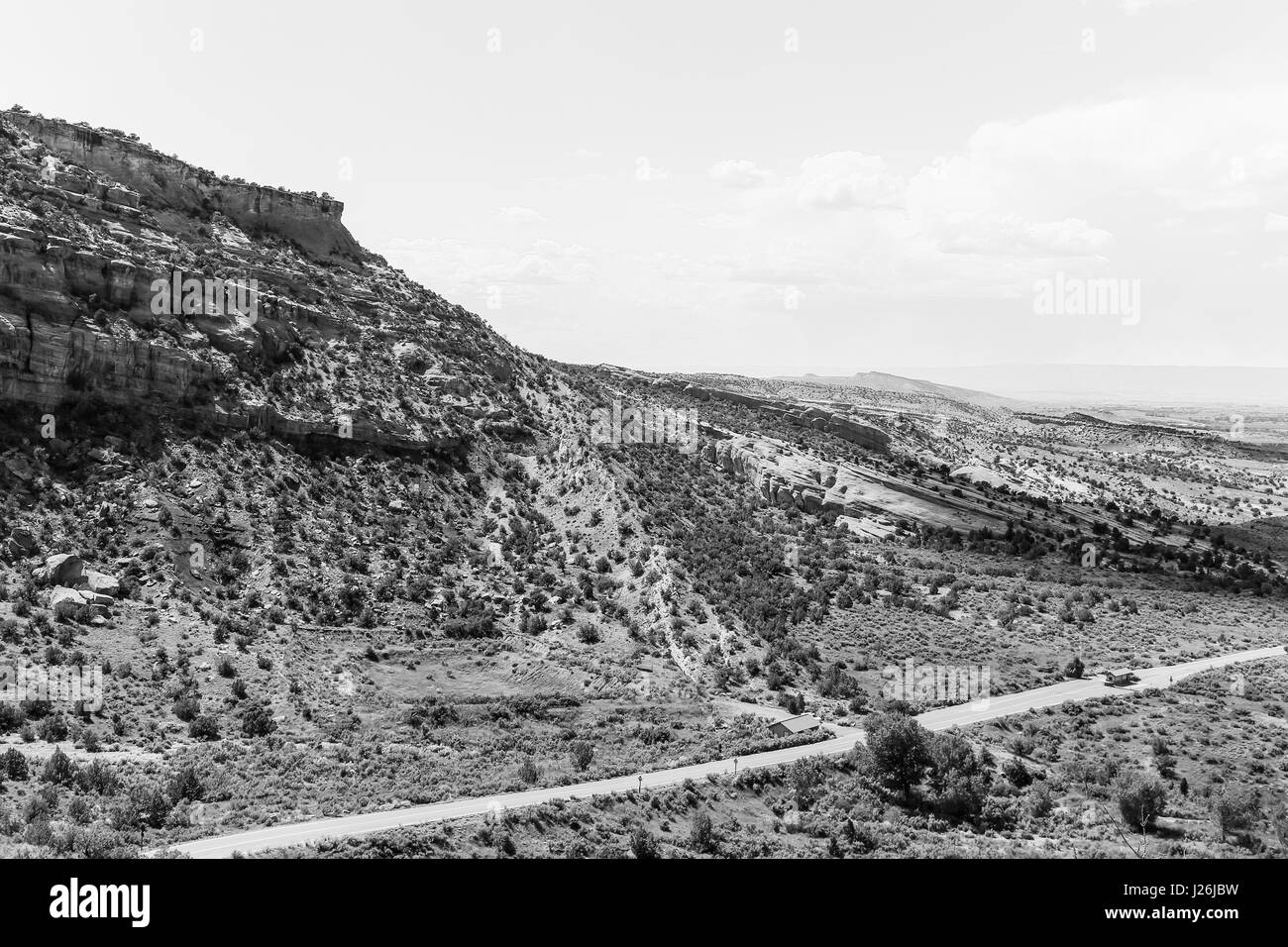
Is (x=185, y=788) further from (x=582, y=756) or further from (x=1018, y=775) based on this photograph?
(x=1018, y=775)

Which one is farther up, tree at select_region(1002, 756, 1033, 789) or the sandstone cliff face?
the sandstone cliff face

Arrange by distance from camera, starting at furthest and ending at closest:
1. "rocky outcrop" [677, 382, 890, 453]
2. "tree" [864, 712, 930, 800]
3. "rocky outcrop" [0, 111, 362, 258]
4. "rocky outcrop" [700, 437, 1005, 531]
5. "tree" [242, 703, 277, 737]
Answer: "rocky outcrop" [677, 382, 890, 453]
"rocky outcrop" [700, 437, 1005, 531]
"rocky outcrop" [0, 111, 362, 258]
"tree" [242, 703, 277, 737]
"tree" [864, 712, 930, 800]

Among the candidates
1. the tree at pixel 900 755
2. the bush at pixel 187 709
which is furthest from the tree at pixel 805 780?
the bush at pixel 187 709

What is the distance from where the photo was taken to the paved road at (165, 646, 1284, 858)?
20.3 meters

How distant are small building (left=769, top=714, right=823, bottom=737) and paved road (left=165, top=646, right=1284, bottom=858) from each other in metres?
1.08

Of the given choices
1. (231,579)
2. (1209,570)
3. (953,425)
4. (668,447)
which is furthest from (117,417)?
(953,425)

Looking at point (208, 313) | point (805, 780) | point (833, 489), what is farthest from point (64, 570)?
point (833, 489)

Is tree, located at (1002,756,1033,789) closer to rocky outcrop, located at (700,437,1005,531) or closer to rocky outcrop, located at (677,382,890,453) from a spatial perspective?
rocky outcrop, located at (700,437,1005,531)

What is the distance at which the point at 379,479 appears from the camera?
4934cm

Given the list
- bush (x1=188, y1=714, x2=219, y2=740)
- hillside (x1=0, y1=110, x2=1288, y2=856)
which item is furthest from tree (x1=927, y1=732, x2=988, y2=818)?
bush (x1=188, y1=714, x2=219, y2=740)

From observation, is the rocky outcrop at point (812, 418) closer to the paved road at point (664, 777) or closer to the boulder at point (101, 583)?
the paved road at point (664, 777)

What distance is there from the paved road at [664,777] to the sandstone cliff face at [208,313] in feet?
101

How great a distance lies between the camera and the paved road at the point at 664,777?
20281 mm
